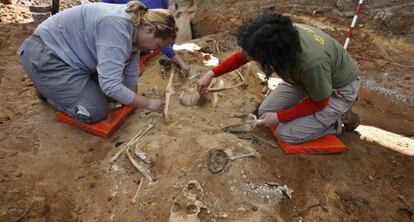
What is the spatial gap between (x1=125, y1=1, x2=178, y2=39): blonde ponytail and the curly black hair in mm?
647

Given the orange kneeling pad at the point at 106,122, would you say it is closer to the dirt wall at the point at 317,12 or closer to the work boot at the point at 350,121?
the work boot at the point at 350,121

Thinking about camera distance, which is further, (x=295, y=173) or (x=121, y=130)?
(x=121, y=130)

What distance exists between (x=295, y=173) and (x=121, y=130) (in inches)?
64.8

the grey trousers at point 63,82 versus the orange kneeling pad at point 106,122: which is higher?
the grey trousers at point 63,82

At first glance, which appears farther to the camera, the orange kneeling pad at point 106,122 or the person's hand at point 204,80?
the orange kneeling pad at point 106,122

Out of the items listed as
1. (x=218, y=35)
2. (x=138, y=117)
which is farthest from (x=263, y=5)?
(x=138, y=117)

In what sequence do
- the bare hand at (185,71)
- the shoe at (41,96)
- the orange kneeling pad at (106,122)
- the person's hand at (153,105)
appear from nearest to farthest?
the person's hand at (153,105) < the orange kneeling pad at (106,122) < the shoe at (41,96) < the bare hand at (185,71)

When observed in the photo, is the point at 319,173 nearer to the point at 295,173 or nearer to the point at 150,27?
the point at 295,173

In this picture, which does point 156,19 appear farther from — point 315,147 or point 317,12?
point 317,12

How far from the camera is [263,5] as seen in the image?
5.91 meters

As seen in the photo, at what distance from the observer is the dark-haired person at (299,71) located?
2.17m

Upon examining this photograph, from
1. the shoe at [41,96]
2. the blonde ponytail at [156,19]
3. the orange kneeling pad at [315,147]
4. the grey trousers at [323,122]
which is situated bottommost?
the shoe at [41,96]

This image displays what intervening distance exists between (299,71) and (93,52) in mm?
1688

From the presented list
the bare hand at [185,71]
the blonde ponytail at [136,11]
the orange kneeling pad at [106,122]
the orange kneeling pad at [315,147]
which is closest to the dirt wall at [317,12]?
the bare hand at [185,71]
